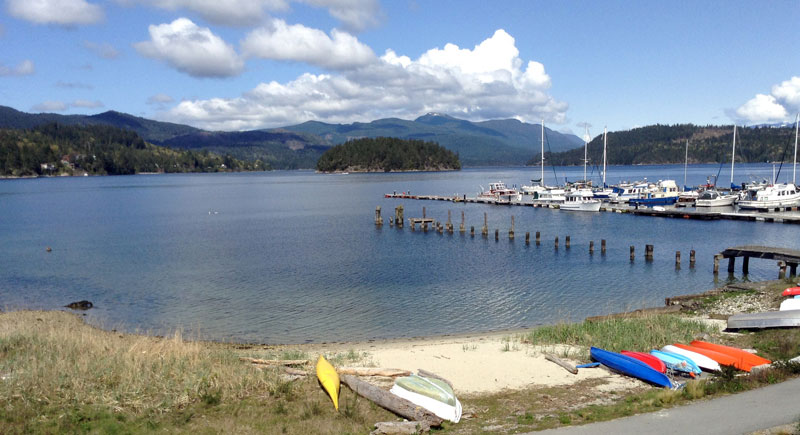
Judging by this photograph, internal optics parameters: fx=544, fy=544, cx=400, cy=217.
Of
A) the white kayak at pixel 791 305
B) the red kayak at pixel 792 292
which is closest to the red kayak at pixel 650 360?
the white kayak at pixel 791 305

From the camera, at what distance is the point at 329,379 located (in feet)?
39.7

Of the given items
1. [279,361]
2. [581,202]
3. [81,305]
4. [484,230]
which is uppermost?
[581,202]

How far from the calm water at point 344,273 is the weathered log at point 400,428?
39.5 ft

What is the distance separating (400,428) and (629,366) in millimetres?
6585

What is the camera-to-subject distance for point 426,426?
33.2 feet

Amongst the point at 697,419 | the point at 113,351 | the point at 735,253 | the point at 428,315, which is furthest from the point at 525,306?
the point at 113,351

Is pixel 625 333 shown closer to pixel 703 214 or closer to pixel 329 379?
pixel 329 379

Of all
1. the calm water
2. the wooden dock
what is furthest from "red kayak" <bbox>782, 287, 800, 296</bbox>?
the wooden dock

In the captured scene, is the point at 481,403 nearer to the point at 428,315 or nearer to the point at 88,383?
the point at 88,383

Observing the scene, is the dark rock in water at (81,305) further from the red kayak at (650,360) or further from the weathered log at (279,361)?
the red kayak at (650,360)

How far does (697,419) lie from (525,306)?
16577 millimetres

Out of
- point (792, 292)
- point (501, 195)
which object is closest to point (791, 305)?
point (792, 292)

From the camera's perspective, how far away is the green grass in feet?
52.1

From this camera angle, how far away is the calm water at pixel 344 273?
2472 centimetres
